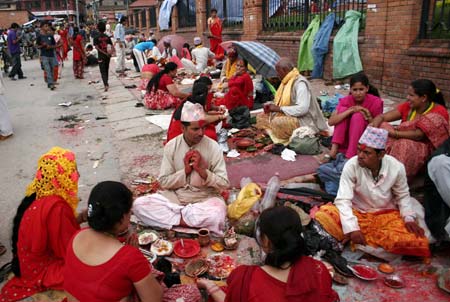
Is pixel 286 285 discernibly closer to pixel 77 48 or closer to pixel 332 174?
pixel 332 174

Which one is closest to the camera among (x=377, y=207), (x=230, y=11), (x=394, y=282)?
(x=394, y=282)

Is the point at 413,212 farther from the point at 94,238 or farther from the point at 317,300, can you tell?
the point at 94,238

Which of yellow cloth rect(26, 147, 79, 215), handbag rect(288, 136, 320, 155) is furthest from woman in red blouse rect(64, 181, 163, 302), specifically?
handbag rect(288, 136, 320, 155)

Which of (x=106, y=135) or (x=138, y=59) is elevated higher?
(x=138, y=59)

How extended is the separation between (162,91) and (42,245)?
6628 millimetres

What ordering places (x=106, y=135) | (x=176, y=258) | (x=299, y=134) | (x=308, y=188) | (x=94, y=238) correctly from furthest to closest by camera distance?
(x=106, y=135), (x=299, y=134), (x=308, y=188), (x=176, y=258), (x=94, y=238)

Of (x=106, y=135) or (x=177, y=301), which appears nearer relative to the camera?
(x=177, y=301)

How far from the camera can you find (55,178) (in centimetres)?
277

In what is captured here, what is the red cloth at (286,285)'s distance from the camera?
5.87ft

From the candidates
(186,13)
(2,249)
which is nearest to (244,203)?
(2,249)

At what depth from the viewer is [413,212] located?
10.7 feet

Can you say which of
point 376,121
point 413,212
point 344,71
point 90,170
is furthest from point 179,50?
point 413,212

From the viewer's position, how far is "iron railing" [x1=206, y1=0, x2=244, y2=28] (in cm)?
1606

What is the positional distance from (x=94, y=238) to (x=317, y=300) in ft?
3.81
